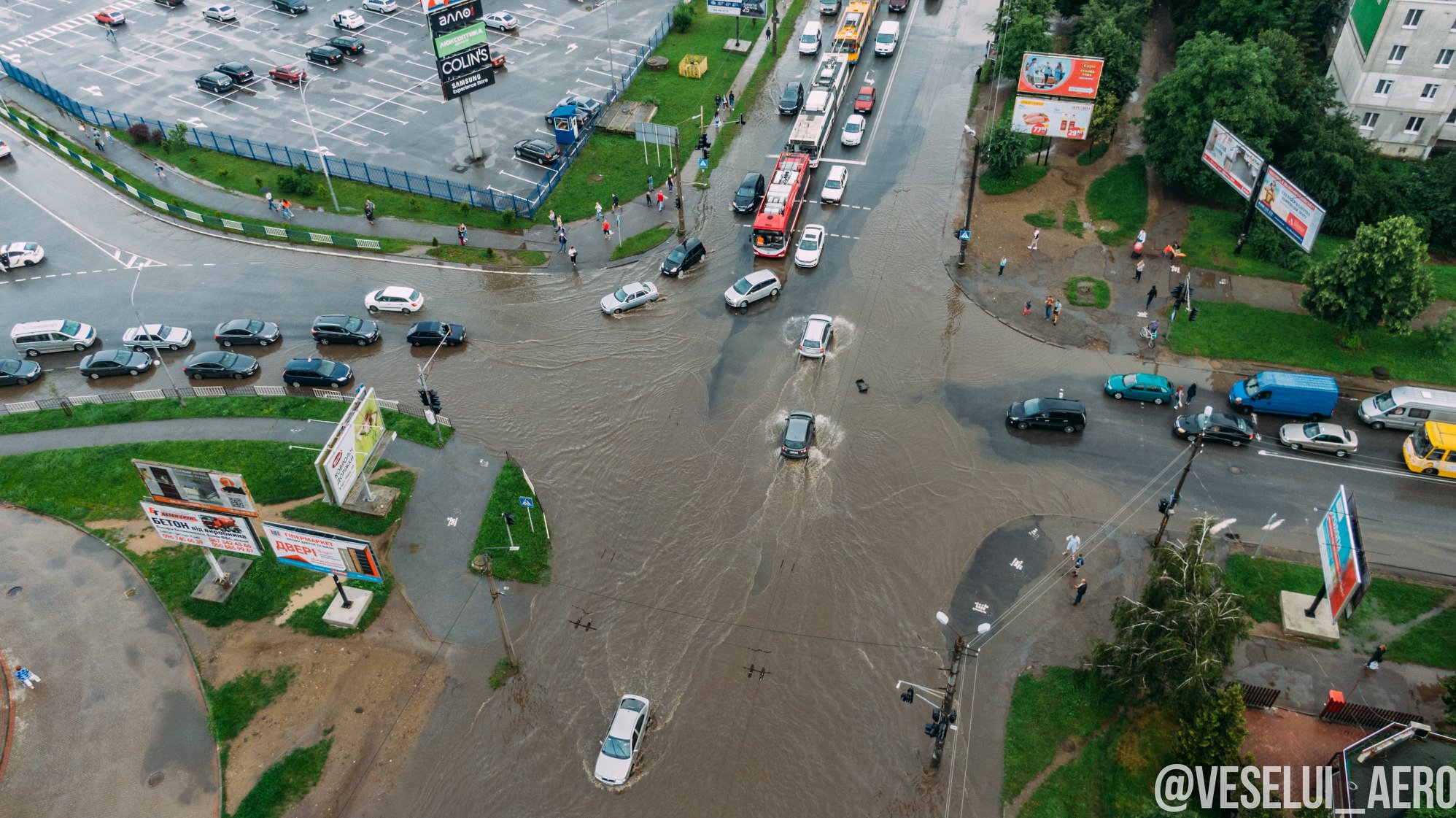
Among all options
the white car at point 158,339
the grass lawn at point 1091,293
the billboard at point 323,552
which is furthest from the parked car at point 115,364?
the grass lawn at point 1091,293

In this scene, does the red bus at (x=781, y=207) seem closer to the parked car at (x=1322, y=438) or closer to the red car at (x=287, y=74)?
the parked car at (x=1322, y=438)

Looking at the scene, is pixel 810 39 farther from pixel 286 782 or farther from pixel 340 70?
pixel 286 782

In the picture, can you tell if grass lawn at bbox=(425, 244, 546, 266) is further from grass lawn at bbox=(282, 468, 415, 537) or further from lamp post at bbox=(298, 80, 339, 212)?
grass lawn at bbox=(282, 468, 415, 537)

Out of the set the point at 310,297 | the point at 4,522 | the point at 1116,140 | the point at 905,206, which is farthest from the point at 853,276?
the point at 4,522

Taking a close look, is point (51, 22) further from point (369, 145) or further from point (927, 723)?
point (927, 723)

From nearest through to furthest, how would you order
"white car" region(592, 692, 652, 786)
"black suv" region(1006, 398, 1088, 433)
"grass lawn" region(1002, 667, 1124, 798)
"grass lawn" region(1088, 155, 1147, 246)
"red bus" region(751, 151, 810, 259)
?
"white car" region(592, 692, 652, 786) → "grass lawn" region(1002, 667, 1124, 798) → "black suv" region(1006, 398, 1088, 433) → "red bus" region(751, 151, 810, 259) → "grass lawn" region(1088, 155, 1147, 246)
